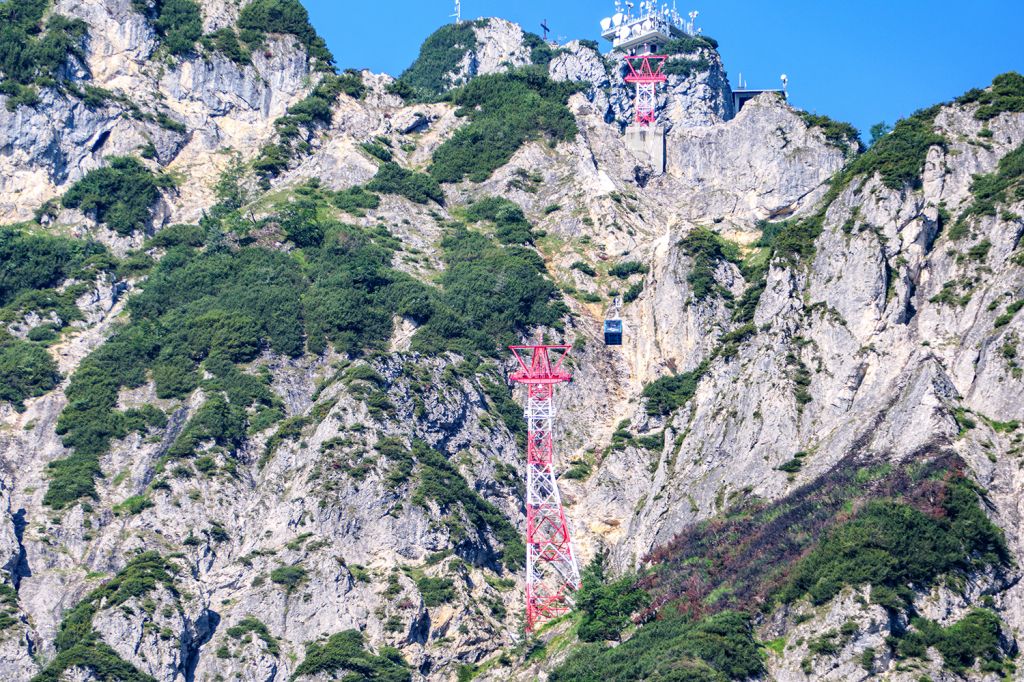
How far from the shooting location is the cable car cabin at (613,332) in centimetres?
12306

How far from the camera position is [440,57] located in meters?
178

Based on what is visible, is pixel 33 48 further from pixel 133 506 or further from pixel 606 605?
pixel 606 605

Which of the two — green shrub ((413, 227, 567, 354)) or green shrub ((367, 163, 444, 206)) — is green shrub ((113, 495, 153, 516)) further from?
green shrub ((367, 163, 444, 206))

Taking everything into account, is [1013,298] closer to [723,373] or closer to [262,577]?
[723,373]

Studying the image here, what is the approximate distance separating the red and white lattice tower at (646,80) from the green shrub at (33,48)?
145 feet

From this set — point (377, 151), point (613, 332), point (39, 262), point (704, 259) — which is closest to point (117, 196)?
point (39, 262)

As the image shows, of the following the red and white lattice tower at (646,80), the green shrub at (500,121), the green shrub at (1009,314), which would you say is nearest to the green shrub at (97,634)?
the green shrub at (1009,314)

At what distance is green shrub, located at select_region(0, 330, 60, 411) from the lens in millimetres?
113944

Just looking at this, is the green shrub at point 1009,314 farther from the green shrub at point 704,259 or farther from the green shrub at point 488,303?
the green shrub at point 488,303

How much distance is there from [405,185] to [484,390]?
92.4 feet

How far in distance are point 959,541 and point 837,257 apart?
23869 millimetres

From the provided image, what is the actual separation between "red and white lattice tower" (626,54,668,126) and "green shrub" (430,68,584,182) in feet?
18.9

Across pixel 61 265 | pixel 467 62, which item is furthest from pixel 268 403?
pixel 467 62

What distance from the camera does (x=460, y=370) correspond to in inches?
4594
